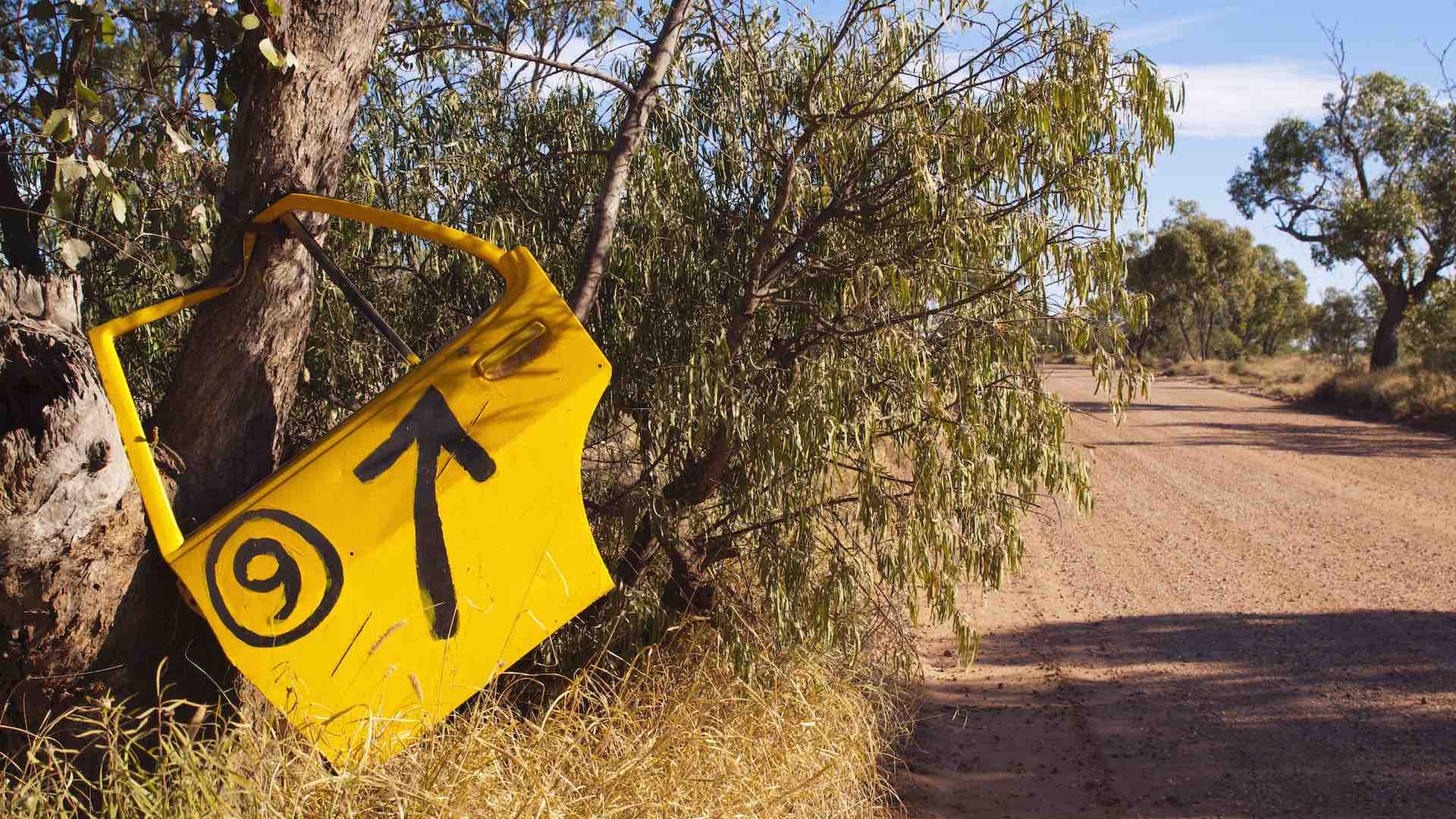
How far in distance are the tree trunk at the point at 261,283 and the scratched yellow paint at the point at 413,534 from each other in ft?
0.72

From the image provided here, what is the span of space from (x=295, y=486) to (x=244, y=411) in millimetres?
663

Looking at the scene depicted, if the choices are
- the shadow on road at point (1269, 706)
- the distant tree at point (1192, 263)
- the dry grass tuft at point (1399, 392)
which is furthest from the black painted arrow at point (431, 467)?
the distant tree at point (1192, 263)

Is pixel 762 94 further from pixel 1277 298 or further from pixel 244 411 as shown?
pixel 1277 298

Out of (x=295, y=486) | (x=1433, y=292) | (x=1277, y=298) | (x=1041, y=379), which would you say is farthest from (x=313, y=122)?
(x=1277, y=298)

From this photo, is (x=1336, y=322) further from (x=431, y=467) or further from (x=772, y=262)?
(x=431, y=467)

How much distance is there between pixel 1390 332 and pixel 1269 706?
21189 mm

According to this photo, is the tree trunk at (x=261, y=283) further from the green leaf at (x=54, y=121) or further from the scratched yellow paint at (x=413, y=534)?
the green leaf at (x=54, y=121)

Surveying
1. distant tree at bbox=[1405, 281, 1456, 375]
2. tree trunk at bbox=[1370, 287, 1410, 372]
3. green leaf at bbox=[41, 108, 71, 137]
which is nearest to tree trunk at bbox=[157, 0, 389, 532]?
green leaf at bbox=[41, 108, 71, 137]

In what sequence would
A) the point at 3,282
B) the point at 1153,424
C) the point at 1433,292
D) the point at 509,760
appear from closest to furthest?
the point at 3,282 < the point at 509,760 < the point at 1153,424 < the point at 1433,292

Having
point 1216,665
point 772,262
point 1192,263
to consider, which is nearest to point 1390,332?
point 1192,263

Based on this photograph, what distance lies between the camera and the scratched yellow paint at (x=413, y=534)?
281cm

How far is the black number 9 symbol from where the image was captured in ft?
9.11

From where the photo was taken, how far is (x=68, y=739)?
2.88m

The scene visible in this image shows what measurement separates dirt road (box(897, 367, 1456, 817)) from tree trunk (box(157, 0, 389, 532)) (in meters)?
3.42
